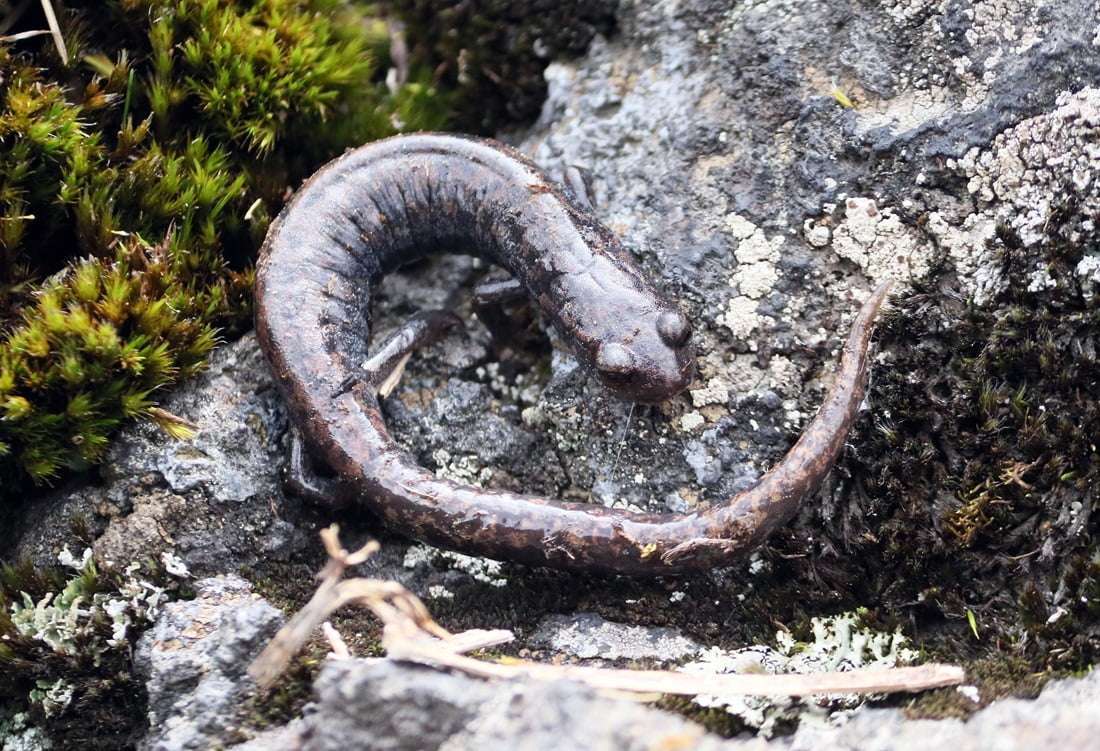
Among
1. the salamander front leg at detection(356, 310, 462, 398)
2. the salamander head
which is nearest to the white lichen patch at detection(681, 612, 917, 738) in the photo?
the salamander head

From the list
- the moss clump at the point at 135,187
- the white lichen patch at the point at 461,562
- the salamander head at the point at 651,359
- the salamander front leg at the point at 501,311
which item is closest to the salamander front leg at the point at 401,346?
the salamander front leg at the point at 501,311

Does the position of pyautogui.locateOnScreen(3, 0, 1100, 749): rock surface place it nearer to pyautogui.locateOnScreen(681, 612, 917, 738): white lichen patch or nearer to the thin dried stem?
pyautogui.locateOnScreen(681, 612, 917, 738): white lichen patch

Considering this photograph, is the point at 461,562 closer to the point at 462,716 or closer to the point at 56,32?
the point at 462,716

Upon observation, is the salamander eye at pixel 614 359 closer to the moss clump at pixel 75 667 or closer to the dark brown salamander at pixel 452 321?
the dark brown salamander at pixel 452 321

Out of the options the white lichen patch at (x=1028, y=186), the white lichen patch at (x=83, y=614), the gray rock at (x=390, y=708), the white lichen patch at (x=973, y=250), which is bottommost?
the white lichen patch at (x=83, y=614)

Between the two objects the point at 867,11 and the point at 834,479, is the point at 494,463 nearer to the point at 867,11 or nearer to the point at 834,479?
the point at 834,479

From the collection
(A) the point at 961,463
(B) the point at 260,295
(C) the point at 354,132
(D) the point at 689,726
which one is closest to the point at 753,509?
(A) the point at 961,463
